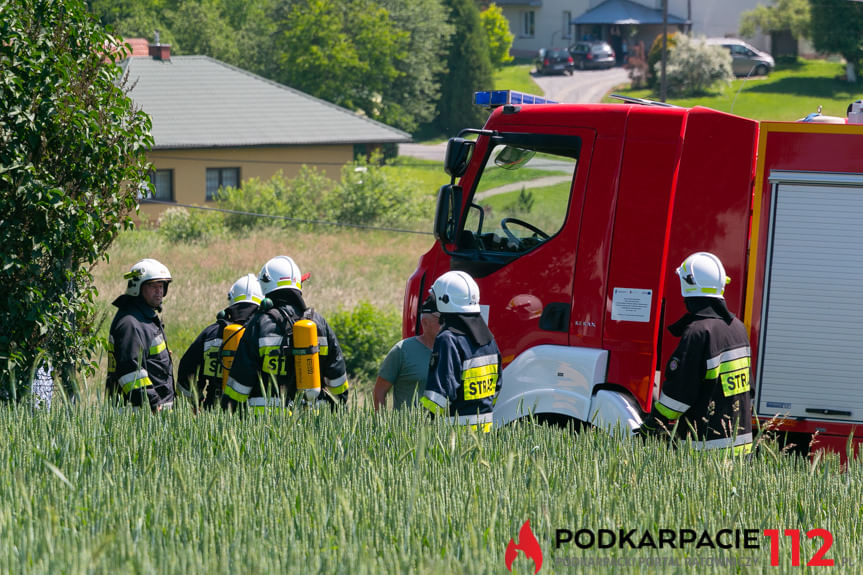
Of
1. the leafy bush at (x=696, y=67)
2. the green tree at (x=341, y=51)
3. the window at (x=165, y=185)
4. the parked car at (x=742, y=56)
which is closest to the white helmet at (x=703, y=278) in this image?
the window at (x=165, y=185)

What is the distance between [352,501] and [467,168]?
3666mm

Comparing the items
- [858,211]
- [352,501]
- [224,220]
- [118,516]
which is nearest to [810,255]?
[858,211]

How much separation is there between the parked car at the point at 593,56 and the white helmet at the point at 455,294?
64599 millimetres

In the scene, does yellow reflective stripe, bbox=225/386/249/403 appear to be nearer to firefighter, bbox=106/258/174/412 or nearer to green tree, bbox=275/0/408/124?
firefighter, bbox=106/258/174/412

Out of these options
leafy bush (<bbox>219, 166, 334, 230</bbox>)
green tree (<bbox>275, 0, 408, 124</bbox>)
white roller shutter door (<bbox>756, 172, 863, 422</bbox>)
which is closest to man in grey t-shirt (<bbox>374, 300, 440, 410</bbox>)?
white roller shutter door (<bbox>756, 172, 863, 422</bbox>)

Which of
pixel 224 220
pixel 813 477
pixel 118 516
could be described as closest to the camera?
pixel 118 516

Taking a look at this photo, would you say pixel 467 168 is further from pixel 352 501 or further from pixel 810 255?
pixel 352 501

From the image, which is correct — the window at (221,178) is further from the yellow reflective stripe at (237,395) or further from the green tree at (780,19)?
the yellow reflective stripe at (237,395)

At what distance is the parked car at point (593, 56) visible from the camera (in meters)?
67.4

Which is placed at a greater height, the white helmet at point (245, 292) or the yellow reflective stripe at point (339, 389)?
the white helmet at point (245, 292)

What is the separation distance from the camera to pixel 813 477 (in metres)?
4.39

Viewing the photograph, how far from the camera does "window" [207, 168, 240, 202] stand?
3912cm

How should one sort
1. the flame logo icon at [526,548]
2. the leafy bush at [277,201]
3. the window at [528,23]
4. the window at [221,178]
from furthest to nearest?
the window at [528,23] → the window at [221,178] → the leafy bush at [277,201] → the flame logo icon at [526,548]

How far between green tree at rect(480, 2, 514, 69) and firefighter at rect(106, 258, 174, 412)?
65275 mm
